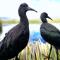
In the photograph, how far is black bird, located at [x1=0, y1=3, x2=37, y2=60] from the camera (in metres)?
3.80

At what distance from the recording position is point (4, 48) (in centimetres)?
381

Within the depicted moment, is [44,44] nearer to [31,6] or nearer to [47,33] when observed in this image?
[47,33]

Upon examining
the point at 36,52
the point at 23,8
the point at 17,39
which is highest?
the point at 23,8

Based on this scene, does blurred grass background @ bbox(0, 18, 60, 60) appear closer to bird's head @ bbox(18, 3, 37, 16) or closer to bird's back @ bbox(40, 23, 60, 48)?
bird's back @ bbox(40, 23, 60, 48)

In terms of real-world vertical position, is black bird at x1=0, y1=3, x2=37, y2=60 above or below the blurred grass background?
above

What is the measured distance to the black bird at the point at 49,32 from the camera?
3844 mm

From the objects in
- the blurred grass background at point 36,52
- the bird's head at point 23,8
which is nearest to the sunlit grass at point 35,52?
the blurred grass background at point 36,52

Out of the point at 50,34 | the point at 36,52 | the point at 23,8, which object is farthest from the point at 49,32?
the point at 23,8

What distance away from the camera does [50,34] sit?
3.86 m

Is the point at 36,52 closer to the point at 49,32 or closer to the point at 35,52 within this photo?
the point at 35,52

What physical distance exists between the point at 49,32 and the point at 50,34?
0.02 m

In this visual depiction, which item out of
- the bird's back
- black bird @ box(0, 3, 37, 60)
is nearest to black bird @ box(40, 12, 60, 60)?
the bird's back

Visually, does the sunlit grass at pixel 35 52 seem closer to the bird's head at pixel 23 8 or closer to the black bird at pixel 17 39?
the black bird at pixel 17 39

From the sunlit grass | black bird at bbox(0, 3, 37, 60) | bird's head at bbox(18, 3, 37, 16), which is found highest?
bird's head at bbox(18, 3, 37, 16)
